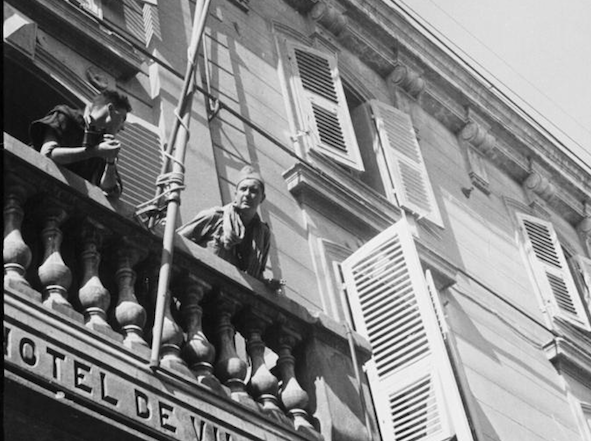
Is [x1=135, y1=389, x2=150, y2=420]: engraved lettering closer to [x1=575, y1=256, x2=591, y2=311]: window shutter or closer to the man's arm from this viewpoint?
the man's arm

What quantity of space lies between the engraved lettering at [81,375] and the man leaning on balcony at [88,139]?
1.29 metres

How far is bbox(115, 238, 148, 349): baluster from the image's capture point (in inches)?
258

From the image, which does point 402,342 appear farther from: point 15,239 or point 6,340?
point 6,340

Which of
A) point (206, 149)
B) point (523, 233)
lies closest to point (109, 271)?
point (206, 149)

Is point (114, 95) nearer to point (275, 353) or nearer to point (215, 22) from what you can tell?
point (275, 353)

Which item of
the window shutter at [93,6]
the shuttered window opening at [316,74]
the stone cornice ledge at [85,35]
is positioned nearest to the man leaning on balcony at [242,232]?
the stone cornice ledge at [85,35]

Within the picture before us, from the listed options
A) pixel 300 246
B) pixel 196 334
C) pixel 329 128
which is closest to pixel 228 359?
pixel 196 334

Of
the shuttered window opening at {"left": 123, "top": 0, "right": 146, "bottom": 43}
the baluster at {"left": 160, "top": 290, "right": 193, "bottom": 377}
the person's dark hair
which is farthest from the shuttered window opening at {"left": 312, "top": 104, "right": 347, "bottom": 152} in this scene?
the baluster at {"left": 160, "top": 290, "right": 193, "bottom": 377}

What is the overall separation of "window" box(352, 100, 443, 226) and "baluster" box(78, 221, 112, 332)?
26.6ft

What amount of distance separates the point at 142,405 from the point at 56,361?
20.9 inches

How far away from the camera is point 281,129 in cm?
1341

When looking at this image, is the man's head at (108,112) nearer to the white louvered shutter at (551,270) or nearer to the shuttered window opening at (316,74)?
the shuttered window opening at (316,74)

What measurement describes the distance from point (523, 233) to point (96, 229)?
11507 mm

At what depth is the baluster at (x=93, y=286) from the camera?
6414 mm
